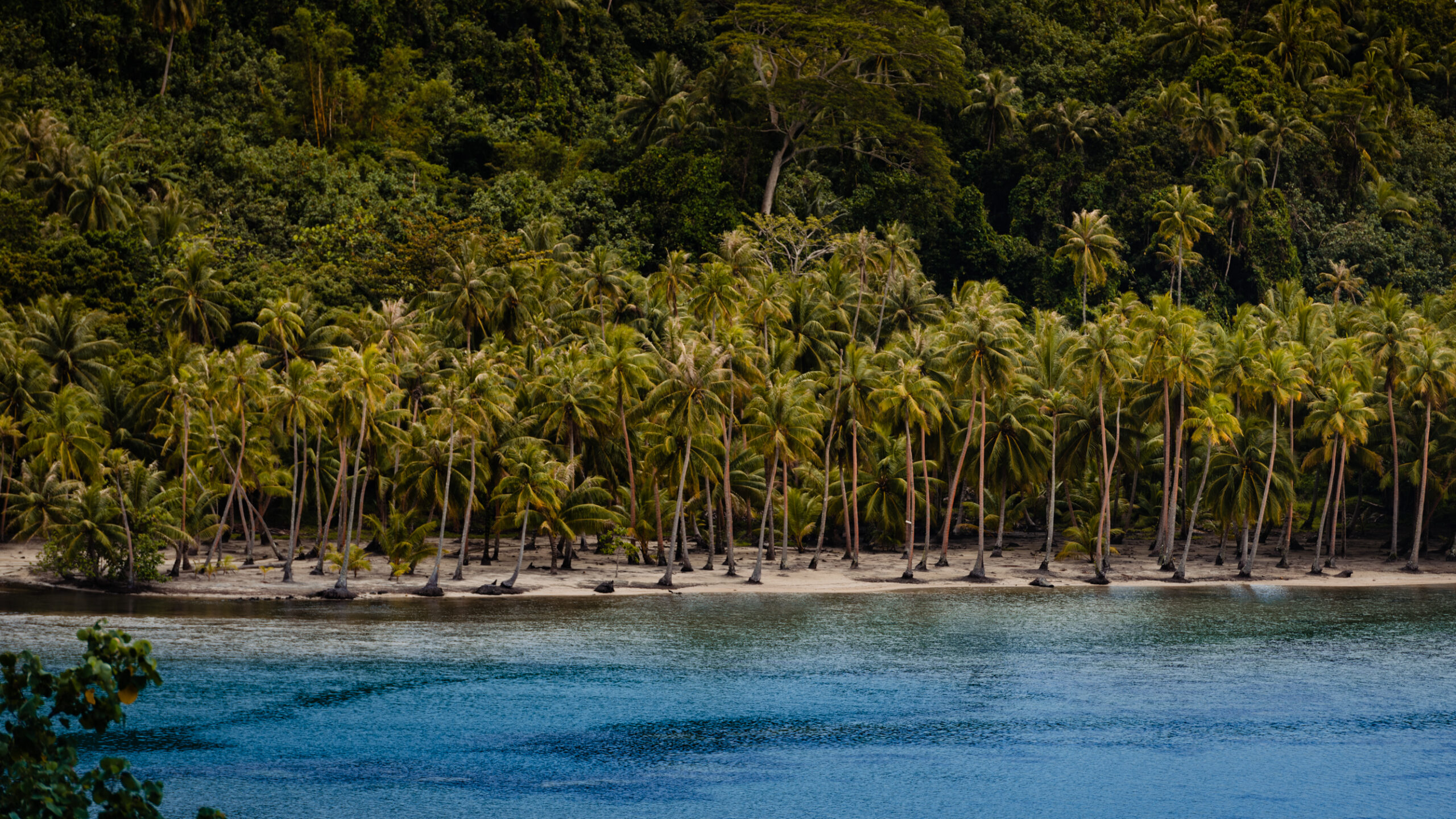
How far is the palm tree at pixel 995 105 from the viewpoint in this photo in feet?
337

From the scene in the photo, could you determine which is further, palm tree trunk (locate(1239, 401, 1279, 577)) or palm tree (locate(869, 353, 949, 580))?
palm tree trunk (locate(1239, 401, 1279, 577))

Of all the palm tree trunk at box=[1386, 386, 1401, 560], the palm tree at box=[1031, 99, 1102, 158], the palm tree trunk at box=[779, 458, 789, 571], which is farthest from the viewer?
the palm tree at box=[1031, 99, 1102, 158]

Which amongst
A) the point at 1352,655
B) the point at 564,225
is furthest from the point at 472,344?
the point at 1352,655

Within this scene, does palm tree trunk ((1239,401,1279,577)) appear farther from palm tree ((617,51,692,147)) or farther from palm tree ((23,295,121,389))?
palm tree ((23,295,121,389))

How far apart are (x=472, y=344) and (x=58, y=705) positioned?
69.7 meters

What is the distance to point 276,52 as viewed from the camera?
343 feet

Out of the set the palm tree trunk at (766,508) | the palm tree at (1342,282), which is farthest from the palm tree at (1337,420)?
the palm tree trunk at (766,508)

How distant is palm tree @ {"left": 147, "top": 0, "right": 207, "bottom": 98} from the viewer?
3706 inches

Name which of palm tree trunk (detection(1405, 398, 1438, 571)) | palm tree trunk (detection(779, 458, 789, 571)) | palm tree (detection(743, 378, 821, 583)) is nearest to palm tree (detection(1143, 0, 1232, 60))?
palm tree trunk (detection(1405, 398, 1438, 571))

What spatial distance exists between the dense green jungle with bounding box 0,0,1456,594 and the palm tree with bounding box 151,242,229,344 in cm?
26

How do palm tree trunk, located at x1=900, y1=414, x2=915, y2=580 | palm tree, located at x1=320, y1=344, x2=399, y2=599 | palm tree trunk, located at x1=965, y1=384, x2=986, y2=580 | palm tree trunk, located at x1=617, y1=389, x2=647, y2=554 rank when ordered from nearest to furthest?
palm tree, located at x1=320, y1=344, x2=399, y2=599, palm tree trunk, located at x1=900, y1=414, x2=915, y2=580, palm tree trunk, located at x1=965, y1=384, x2=986, y2=580, palm tree trunk, located at x1=617, y1=389, x2=647, y2=554

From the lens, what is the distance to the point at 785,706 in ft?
138

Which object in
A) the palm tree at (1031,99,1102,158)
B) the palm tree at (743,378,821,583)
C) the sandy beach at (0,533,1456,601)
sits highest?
the palm tree at (1031,99,1102,158)

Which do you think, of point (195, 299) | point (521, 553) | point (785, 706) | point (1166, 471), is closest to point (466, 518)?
point (521, 553)
